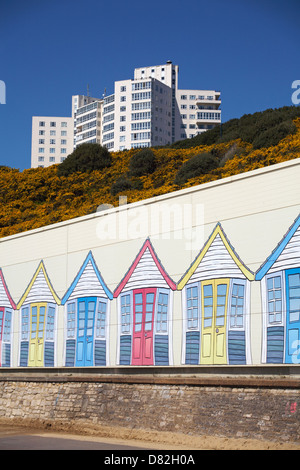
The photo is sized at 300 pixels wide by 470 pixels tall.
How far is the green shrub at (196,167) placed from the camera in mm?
39469

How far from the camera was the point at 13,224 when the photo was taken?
43.2 meters

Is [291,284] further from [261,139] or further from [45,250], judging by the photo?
[261,139]

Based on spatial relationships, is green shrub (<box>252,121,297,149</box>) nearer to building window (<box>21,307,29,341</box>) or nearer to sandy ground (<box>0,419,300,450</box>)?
building window (<box>21,307,29,341</box>)

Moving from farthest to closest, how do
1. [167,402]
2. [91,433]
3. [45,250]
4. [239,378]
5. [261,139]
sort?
[261,139] < [45,250] < [91,433] < [167,402] < [239,378]

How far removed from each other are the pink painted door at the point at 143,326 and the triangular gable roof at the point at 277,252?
167 inches

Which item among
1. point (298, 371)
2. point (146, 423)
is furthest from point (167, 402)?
point (298, 371)

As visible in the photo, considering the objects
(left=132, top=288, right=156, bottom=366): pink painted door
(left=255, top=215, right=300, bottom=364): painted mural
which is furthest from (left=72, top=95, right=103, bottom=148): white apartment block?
(left=255, top=215, right=300, bottom=364): painted mural

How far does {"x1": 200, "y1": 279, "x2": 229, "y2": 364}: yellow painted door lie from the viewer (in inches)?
691

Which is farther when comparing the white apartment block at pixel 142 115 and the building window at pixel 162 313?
the white apartment block at pixel 142 115

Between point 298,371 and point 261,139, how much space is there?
2688 cm

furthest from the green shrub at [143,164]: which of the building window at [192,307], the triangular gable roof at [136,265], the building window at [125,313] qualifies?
the building window at [192,307]

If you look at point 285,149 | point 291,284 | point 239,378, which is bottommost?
point 239,378

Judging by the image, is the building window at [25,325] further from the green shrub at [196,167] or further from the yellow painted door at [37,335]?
the green shrub at [196,167]
